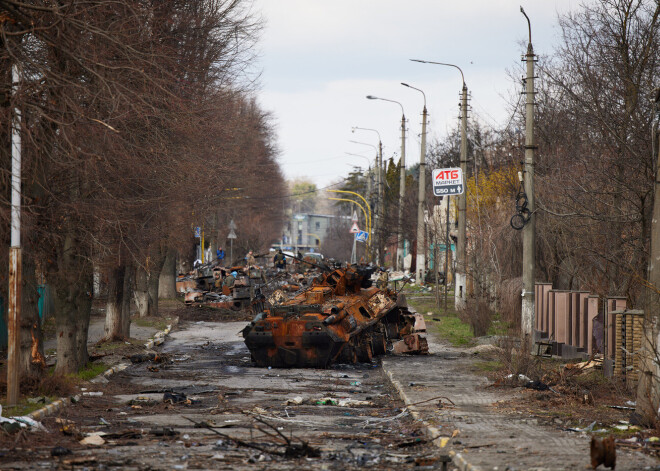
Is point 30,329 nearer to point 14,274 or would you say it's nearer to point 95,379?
point 95,379

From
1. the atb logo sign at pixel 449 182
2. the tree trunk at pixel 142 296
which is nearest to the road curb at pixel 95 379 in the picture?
the tree trunk at pixel 142 296

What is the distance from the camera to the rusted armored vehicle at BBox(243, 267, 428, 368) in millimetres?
20828

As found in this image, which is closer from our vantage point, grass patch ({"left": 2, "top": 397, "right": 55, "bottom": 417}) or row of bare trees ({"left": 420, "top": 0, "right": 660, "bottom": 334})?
grass patch ({"left": 2, "top": 397, "right": 55, "bottom": 417})

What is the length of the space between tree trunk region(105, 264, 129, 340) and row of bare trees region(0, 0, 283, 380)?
0.13 ft

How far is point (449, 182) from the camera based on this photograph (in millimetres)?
29656

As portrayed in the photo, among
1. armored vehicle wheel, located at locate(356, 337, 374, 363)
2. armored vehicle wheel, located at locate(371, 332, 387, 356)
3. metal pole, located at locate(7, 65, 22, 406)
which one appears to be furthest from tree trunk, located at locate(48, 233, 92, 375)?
armored vehicle wheel, located at locate(371, 332, 387, 356)

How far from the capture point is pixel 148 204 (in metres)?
18.0

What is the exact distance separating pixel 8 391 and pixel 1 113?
3956 mm

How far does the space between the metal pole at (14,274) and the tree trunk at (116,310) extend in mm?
10584

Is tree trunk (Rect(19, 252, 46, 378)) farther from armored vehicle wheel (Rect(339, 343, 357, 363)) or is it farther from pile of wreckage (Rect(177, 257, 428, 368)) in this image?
armored vehicle wheel (Rect(339, 343, 357, 363))

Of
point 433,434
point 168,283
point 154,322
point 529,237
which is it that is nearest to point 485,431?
point 433,434

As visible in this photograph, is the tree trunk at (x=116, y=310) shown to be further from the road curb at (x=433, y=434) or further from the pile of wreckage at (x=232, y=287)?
the road curb at (x=433, y=434)

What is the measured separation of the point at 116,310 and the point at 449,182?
1155cm

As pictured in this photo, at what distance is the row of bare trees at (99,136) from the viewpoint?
13.3 meters
